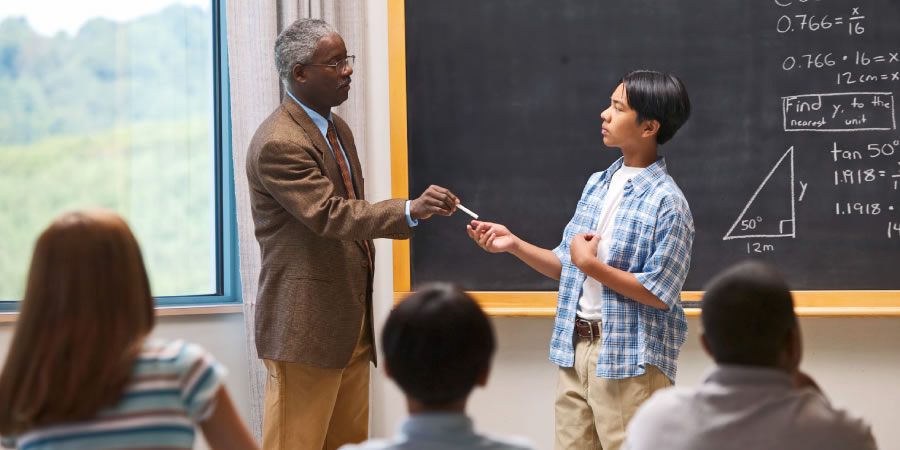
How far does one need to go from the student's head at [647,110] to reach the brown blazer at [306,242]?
644mm

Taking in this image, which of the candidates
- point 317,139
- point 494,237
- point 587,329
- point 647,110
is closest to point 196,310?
point 317,139

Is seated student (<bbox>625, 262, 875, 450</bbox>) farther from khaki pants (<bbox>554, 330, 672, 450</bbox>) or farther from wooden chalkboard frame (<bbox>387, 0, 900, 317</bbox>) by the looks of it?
wooden chalkboard frame (<bbox>387, 0, 900, 317</bbox>)

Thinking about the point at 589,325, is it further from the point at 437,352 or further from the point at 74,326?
the point at 74,326

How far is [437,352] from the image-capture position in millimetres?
1189

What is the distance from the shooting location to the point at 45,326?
117cm

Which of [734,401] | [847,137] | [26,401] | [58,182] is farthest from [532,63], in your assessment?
[26,401]

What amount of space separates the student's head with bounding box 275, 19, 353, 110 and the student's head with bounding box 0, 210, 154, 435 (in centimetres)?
127

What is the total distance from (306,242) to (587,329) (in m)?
0.80

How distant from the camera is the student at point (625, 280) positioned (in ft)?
6.98

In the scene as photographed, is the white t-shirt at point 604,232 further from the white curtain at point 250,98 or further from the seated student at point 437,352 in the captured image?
the white curtain at point 250,98

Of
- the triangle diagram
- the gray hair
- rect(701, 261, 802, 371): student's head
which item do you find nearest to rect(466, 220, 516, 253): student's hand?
the gray hair

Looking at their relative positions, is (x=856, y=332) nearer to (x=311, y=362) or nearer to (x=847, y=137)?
(x=847, y=137)

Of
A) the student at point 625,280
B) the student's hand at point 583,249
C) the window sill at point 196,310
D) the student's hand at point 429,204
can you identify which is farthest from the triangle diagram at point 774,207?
the window sill at point 196,310

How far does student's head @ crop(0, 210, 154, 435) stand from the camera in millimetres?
1155
